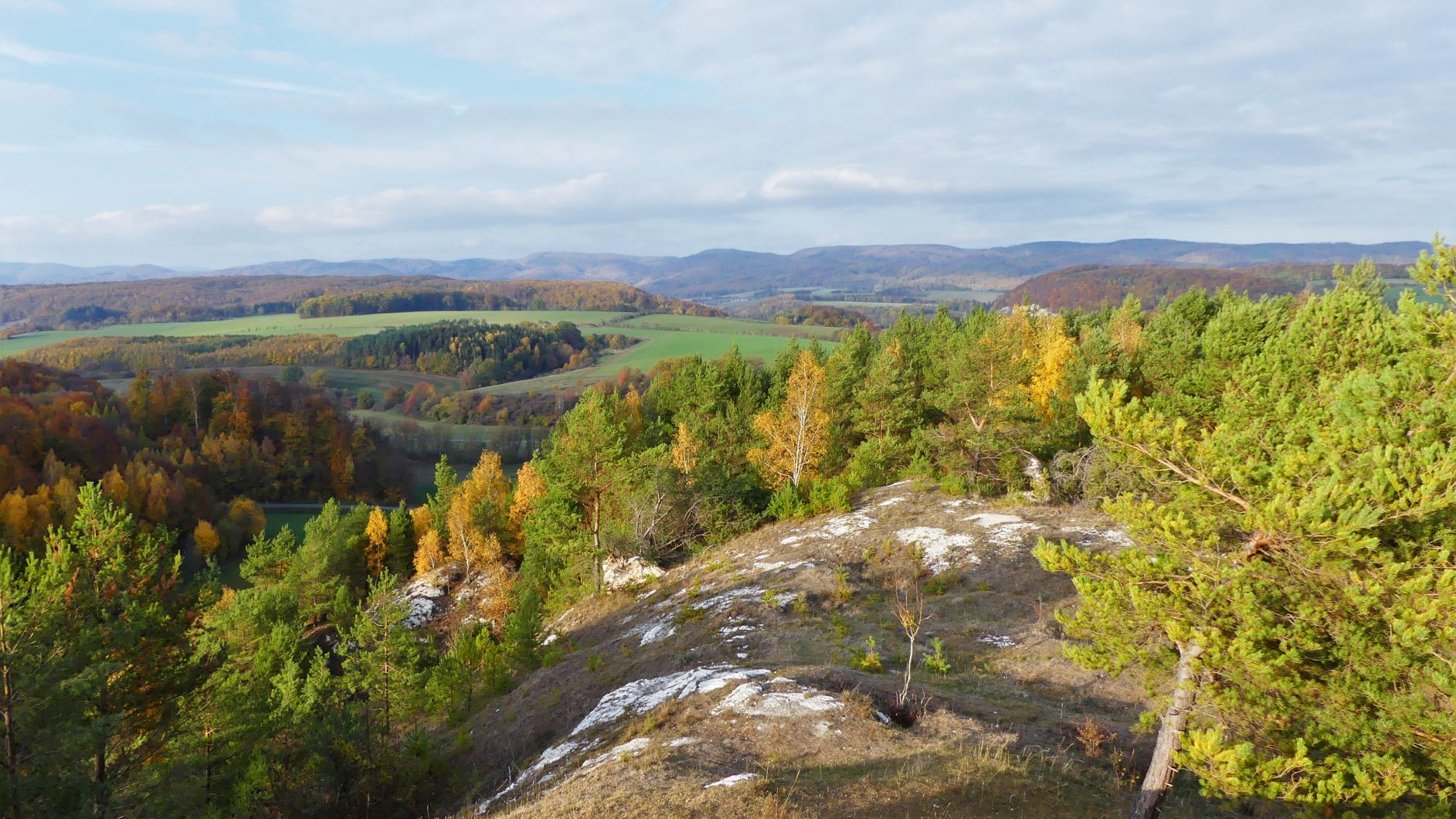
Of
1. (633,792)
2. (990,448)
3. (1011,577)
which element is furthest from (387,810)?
(990,448)

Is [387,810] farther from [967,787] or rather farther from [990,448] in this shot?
[990,448]

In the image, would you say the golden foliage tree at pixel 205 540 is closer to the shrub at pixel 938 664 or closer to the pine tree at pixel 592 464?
the pine tree at pixel 592 464

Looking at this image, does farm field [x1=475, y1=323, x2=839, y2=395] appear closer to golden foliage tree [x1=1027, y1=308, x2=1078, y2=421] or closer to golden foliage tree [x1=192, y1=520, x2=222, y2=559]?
golden foliage tree [x1=192, y1=520, x2=222, y2=559]

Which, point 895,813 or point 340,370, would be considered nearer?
point 895,813

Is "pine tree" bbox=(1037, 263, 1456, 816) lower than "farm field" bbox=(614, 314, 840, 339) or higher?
higher

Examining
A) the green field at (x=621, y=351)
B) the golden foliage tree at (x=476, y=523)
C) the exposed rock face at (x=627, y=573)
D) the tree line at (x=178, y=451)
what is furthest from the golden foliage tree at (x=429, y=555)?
the green field at (x=621, y=351)

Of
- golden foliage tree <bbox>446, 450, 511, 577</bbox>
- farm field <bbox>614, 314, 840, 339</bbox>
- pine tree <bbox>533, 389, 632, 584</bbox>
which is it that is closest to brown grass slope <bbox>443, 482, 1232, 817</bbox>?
pine tree <bbox>533, 389, 632, 584</bbox>
